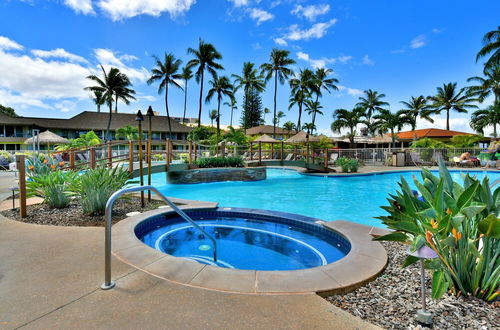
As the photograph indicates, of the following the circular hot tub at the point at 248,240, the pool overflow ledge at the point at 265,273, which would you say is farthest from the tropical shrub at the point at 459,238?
the circular hot tub at the point at 248,240

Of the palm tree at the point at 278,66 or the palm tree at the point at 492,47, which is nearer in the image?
the palm tree at the point at 492,47

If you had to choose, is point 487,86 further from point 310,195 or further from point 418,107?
point 310,195

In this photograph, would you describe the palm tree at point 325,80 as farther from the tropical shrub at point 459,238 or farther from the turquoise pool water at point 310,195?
the tropical shrub at point 459,238

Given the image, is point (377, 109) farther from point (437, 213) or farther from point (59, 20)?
point (437, 213)

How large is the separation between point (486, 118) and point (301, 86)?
2356 centimetres

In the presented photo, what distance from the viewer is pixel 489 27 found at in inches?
967

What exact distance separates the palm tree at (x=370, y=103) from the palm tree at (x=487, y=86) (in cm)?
1030

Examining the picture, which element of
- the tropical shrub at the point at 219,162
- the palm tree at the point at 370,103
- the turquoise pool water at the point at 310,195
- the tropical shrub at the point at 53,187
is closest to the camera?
the tropical shrub at the point at 53,187

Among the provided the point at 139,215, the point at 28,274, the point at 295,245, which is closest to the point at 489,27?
the point at 295,245

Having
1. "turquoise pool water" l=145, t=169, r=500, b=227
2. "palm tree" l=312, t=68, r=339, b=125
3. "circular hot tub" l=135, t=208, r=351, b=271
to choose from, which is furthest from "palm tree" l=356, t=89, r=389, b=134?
"circular hot tub" l=135, t=208, r=351, b=271

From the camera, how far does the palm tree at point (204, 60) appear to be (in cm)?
2945

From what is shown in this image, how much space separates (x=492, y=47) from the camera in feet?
78.5

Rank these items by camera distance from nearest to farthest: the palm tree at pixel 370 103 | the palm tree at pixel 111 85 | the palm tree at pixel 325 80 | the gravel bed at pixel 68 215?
1. the gravel bed at pixel 68 215
2. the palm tree at pixel 111 85
3. the palm tree at pixel 325 80
4. the palm tree at pixel 370 103

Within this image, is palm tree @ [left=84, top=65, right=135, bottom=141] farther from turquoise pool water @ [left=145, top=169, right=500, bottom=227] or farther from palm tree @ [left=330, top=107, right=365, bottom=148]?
palm tree @ [left=330, top=107, right=365, bottom=148]
